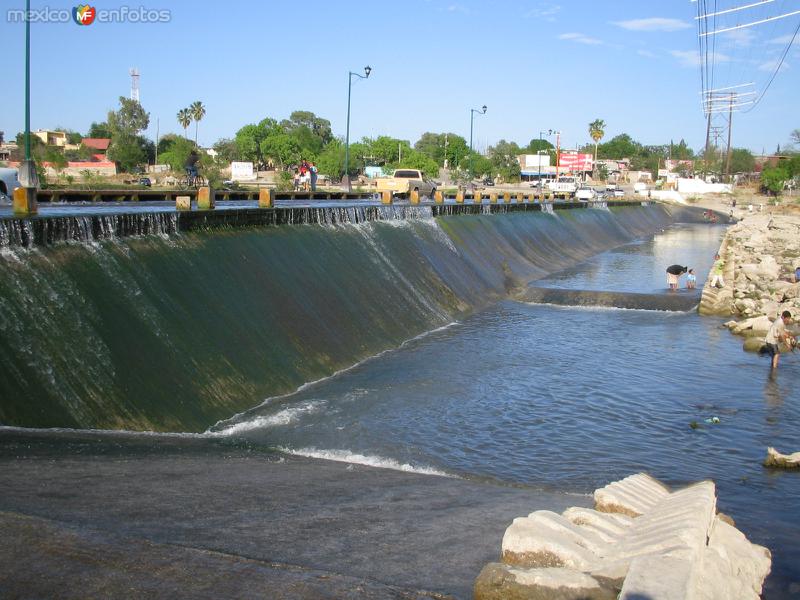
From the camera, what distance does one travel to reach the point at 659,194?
112188 millimetres

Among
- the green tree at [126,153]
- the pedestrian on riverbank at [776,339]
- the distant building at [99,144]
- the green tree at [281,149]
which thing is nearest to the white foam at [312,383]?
the pedestrian on riverbank at [776,339]

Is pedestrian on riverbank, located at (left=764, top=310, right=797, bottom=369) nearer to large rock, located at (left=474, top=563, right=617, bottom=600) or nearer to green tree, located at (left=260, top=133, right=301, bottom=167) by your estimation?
large rock, located at (left=474, top=563, right=617, bottom=600)

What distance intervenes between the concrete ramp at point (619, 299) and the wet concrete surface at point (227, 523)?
1720 cm

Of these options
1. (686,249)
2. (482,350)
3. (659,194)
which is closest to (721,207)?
(659,194)

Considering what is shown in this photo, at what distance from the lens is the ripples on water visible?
1027cm

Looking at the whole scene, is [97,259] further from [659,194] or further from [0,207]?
[659,194]

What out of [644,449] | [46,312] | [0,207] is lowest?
[644,449]

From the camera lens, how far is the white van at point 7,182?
21.3m

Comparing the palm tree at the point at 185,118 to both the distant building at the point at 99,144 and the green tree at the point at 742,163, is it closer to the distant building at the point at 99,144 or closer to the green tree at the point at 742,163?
the distant building at the point at 99,144

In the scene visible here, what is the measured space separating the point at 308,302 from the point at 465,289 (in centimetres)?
945

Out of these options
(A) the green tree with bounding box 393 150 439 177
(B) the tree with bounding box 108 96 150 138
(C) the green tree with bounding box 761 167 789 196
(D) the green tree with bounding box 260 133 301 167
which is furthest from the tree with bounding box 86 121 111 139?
(C) the green tree with bounding box 761 167 789 196

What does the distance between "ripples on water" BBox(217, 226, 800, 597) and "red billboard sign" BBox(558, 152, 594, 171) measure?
399 feet

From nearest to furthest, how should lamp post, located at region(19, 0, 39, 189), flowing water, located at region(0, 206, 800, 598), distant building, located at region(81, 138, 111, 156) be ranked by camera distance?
flowing water, located at region(0, 206, 800, 598) < lamp post, located at region(19, 0, 39, 189) < distant building, located at region(81, 138, 111, 156)

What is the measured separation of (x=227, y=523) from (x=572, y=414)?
804 centimetres
